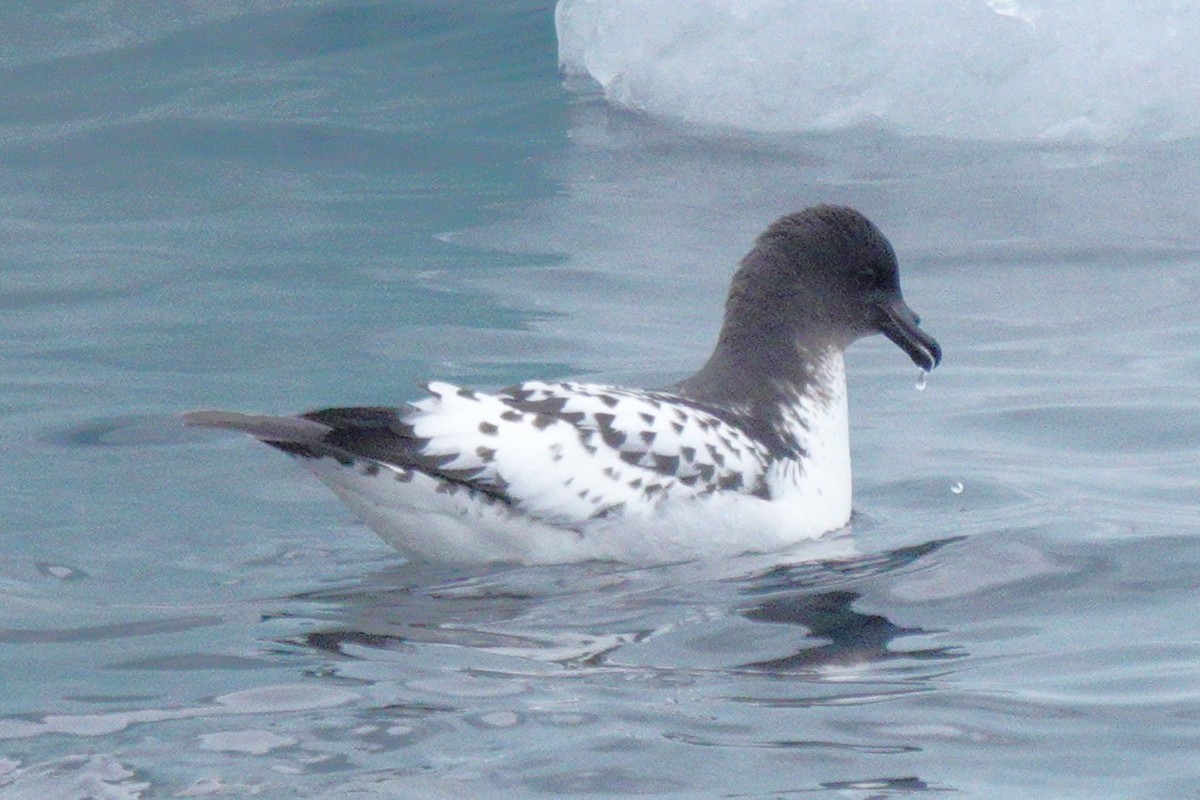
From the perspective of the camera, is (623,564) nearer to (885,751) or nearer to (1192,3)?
(885,751)

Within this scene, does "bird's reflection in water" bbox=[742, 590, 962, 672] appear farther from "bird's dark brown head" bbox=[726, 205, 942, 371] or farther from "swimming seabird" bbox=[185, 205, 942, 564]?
"bird's dark brown head" bbox=[726, 205, 942, 371]

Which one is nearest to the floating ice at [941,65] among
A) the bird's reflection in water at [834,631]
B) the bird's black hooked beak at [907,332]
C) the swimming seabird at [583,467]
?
the bird's black hooked beak at [907,332]

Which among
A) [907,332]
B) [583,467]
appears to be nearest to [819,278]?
[907,332]

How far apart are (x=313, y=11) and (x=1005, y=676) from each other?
9.18 meters

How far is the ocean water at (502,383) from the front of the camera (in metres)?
4.54

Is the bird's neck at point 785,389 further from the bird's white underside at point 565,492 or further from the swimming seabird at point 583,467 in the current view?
the bird's white underside at point 565,492

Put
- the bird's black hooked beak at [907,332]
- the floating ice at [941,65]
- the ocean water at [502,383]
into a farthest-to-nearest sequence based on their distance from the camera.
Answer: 1. the floating ice at [941,65]
2. the bird's black hooked beak at [907,332]
3. the ocean water at [502,383]

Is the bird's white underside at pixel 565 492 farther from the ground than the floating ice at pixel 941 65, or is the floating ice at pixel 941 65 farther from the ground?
the floating ice at pixel 941 65

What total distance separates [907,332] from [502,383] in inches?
67.1

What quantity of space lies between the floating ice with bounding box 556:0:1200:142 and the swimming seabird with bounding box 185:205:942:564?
483 centimetres

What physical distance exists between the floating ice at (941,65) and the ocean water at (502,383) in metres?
0.20

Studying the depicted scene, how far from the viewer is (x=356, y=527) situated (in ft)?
21.7

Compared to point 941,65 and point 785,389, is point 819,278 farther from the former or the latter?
point 941,65

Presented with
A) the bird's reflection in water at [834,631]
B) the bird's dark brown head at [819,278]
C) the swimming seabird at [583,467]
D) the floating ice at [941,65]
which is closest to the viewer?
the bird's reflection in water at [834,631]
